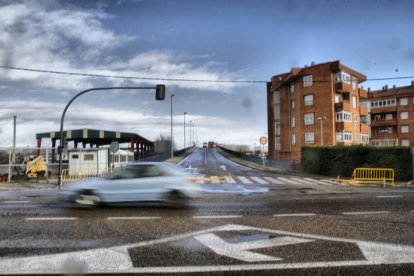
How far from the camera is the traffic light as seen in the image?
18.8 meters

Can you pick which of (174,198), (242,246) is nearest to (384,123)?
(174,198)

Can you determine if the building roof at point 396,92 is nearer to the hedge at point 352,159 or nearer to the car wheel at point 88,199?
the hedge at point 352,159

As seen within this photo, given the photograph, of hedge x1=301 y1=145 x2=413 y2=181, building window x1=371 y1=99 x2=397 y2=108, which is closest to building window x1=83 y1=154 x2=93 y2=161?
hedge x1=301 y1=145 x2=413 y2=181

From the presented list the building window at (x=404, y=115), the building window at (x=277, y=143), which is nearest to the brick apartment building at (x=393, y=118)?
the building window at (x=404, y=115)

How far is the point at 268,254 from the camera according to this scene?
502 cm

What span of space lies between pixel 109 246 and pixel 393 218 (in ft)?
22.1

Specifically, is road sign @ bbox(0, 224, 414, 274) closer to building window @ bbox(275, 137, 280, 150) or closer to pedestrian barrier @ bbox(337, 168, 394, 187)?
pedestrian barrier @ bbox(337, 168, 394, 187)

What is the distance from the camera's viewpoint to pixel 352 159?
2367cm

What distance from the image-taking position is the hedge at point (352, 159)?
21.4 m

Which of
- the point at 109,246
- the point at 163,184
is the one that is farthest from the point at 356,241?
the point at 163,184

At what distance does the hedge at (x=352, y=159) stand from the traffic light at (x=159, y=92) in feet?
47.0

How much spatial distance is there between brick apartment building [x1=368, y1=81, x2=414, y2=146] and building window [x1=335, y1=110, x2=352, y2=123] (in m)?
18.0

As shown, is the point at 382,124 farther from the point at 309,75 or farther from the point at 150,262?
the point at 150,262

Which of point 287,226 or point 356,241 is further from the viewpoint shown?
point 287,226
